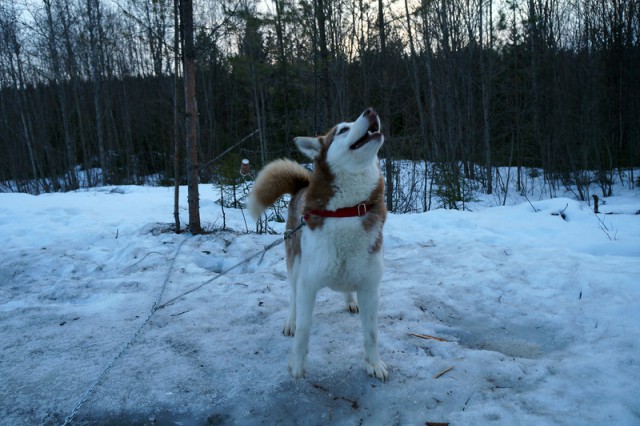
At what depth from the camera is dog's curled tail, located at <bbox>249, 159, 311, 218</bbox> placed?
11.0ft

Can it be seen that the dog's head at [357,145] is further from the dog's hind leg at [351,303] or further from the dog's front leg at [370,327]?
the dog's hind leg at [351,303]

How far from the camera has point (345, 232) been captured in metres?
2.46

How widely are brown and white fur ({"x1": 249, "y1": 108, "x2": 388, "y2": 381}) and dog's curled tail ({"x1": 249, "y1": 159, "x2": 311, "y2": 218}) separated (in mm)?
678

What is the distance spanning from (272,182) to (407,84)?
17.5 m

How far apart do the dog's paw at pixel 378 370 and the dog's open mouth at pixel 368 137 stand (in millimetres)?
1420

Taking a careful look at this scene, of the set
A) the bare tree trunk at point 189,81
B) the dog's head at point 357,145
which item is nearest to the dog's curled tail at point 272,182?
the dog's head at point 357,145

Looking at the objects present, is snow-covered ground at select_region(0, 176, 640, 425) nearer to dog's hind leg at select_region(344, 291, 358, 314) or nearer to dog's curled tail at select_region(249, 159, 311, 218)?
dog's hind leg at select_region(344, 291, 358, 314)

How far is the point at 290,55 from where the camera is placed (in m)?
17.9

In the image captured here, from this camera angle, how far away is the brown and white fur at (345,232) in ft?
8.11

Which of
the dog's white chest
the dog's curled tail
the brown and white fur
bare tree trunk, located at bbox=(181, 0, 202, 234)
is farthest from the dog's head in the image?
bare tree trunk, located at bbox=(181, 0, 202, 234)

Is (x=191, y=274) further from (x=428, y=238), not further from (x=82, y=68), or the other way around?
(x=82, y=68)

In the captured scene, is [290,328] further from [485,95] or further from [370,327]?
[485,95]

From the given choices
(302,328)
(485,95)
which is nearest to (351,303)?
(302,328)

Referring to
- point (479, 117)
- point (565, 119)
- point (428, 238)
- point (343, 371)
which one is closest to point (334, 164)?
point (343, 371)
